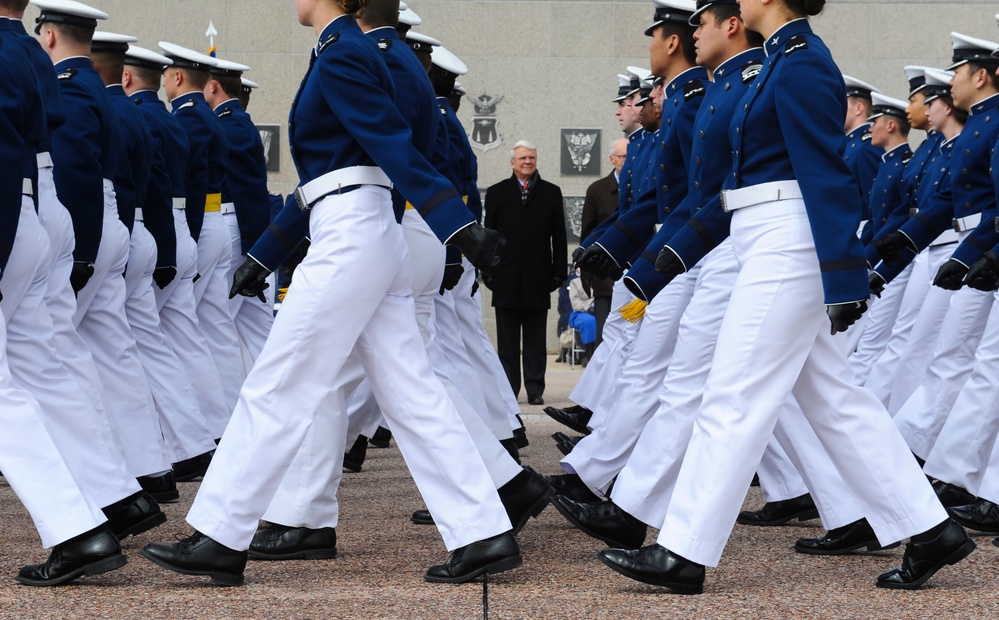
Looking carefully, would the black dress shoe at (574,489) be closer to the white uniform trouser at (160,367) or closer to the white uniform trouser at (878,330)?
the white uniform trouser at (160,367)

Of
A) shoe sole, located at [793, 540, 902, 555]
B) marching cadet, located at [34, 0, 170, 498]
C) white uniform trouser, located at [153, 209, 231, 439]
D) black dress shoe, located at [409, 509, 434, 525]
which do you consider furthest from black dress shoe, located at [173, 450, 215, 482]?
shoe sole, located at [793, 540, 902, 555]

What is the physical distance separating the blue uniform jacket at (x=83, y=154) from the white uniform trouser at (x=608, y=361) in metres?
3.31

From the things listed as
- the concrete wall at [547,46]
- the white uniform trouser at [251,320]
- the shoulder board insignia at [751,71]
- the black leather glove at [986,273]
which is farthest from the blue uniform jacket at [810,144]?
the concrete wall at [547,46]

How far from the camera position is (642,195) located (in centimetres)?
671

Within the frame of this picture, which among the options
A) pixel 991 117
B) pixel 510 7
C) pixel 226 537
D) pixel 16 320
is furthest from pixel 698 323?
pixel 510 7

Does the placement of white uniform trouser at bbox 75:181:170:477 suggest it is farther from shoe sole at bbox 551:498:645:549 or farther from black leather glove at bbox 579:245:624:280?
shoe sole at bbox 551:498:645:549

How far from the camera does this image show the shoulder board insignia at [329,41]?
4.36m

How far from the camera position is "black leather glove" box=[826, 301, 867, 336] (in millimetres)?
3992

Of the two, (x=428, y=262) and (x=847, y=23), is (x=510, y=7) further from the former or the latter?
(x=428, y=262)

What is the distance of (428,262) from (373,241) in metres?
1.10

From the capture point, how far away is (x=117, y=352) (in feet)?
20.4

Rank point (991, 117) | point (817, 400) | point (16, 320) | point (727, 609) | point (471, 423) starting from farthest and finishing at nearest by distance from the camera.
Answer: point (991, 117)
point (471, 423)
point (16, 320)
point (817, 400)
point (727, 609)

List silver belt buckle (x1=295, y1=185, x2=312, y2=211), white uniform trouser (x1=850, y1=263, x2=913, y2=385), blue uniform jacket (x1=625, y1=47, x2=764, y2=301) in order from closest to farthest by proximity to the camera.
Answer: silver belt buckle (x1=295, y1=185, x2=312, y2=211), blue uniform jacket (x1=625, y1=47, x2=764, y2=301), white uniform trouser (x1=850, y1=263, x2=913, y2=385)

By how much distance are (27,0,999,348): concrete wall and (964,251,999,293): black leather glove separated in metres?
11.3
